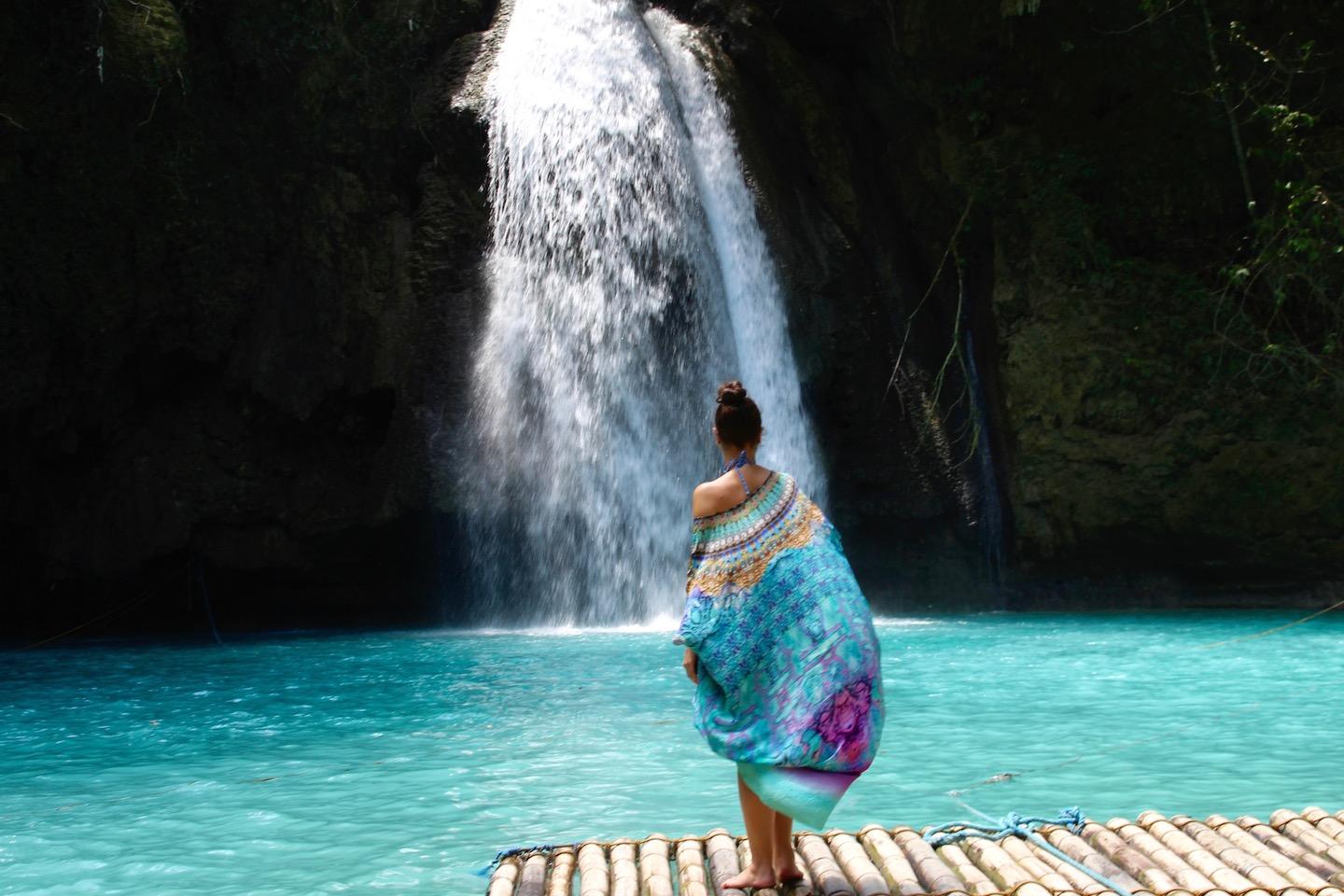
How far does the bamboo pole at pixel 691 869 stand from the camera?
3326mm

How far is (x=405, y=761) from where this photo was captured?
573 centimetres

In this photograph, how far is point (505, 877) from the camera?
138 inches

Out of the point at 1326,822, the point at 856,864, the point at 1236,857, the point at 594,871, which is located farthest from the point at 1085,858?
the point at 594,871

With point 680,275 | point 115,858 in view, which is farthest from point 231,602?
point 115,858

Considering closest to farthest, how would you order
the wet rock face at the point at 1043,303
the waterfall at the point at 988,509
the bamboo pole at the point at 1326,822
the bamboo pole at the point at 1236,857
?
the bamboo pole at the point at 1236,857, the bamboo pole at the point at 1326,822, the wet rock face at the point at 1043,303, the waterfall at the point at 988,509

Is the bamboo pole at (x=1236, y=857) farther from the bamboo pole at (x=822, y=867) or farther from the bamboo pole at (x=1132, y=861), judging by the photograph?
the bamboo pole at (x=822, y=867)

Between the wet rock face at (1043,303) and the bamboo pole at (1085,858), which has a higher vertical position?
the wet rock face at (1043,303)

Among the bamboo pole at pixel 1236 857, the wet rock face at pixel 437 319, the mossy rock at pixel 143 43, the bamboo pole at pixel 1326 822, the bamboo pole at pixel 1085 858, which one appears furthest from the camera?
the wet rock face at pixel 437 319

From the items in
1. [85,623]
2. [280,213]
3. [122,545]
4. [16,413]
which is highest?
[280,213]

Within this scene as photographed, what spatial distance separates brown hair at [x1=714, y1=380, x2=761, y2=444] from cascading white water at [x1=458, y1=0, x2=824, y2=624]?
28.3ft

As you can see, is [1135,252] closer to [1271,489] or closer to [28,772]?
[1271,489]

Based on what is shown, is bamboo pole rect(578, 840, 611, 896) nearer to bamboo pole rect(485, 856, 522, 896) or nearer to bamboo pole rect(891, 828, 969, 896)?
bamboo pole rect(485, 856, 522, 896)

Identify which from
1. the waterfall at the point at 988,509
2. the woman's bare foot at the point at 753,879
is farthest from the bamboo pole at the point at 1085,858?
the waterfall at the point at 988,509

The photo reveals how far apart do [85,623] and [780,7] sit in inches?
400
